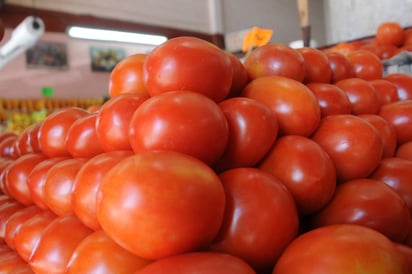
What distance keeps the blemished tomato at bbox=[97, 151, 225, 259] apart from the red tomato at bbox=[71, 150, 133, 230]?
12cm

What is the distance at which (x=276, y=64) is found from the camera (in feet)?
2.64

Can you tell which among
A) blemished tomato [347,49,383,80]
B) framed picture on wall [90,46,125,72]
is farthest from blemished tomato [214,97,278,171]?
framed picture on wall [90,46,125,72]

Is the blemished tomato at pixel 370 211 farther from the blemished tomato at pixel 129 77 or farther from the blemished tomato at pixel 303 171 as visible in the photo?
the blemished tomato at pixel 129 77

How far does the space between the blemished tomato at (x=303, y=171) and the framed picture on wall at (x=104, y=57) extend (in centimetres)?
433

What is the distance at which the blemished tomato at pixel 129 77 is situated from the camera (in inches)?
29.7

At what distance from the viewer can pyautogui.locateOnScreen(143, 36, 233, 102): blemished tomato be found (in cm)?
60

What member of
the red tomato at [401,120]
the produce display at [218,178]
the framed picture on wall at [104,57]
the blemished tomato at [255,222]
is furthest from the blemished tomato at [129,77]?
the framed picture on wall at [104,57]

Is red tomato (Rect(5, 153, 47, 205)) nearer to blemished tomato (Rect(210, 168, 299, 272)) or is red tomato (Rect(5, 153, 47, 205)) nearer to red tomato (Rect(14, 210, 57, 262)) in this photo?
red tomato (Rect(14, 210, 57, 262))

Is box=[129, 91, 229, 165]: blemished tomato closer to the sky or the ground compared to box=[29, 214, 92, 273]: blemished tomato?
closer to the sky

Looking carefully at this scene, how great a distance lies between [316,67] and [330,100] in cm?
15

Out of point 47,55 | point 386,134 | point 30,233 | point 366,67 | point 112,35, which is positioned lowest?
point 30,233

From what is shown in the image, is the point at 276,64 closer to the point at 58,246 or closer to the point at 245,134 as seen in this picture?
the point at 245,134

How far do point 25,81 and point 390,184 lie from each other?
4138mm

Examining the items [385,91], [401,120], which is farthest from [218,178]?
[385,91]
